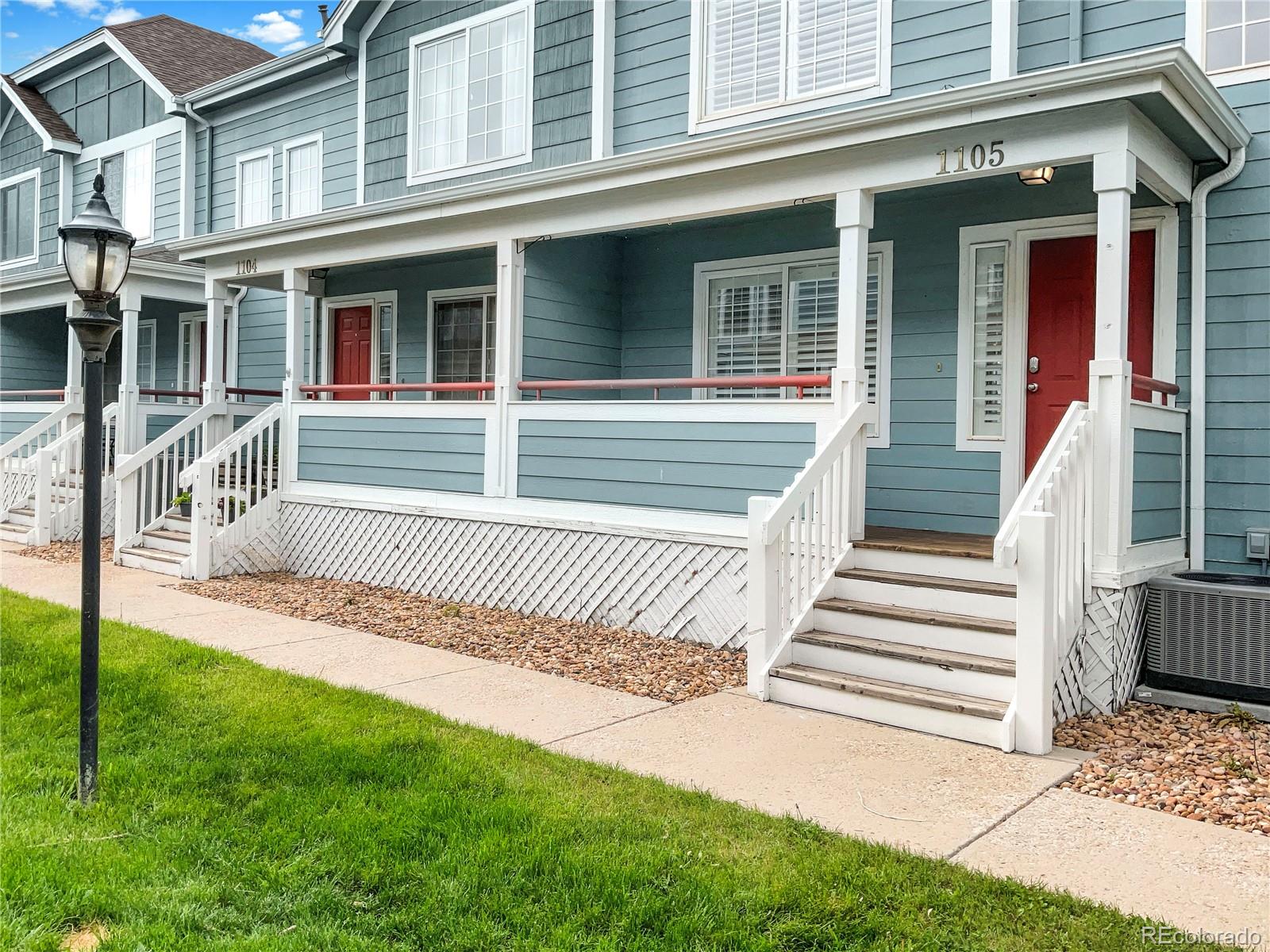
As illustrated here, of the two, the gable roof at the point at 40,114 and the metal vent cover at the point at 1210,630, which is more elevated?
the gable roof at the point at 40,114

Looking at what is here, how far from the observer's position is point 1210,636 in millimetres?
5852

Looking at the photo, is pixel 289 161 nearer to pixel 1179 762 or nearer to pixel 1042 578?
pixel 1042 578

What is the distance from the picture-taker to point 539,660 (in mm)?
7051

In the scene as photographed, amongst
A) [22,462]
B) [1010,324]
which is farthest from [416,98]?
[1010,324]

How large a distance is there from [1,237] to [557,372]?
1485 centimetres

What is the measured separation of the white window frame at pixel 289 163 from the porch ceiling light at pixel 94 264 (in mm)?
10013

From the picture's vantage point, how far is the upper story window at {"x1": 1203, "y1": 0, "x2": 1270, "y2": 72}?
6.68 m

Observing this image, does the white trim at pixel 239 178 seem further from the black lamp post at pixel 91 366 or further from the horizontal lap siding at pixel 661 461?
the black lamp post at pixel 91 366

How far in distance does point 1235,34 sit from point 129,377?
12.2m

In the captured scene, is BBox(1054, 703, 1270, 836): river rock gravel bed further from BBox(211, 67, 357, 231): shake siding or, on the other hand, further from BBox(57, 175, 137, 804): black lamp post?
BBox(211, 67, 357, 231): shake siding

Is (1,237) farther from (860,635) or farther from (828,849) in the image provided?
(828,849)

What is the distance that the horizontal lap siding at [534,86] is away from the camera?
34.0ft

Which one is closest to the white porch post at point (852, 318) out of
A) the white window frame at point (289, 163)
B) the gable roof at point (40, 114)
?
the white window frame at point (289, 163)

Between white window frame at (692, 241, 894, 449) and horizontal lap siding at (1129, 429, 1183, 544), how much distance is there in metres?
2.25
